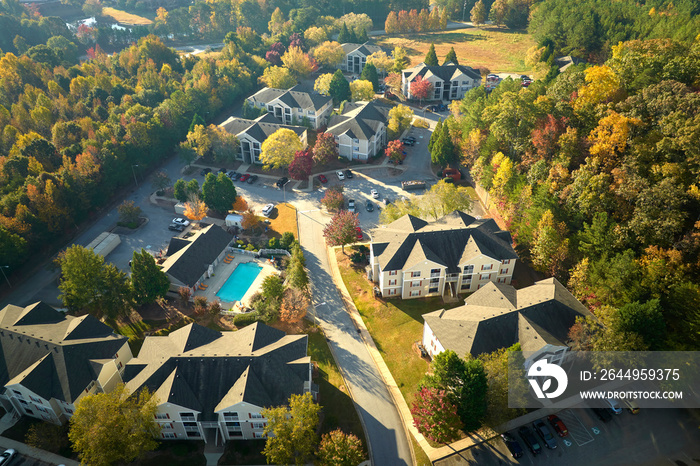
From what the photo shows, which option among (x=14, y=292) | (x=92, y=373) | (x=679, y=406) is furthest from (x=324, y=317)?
(x=14, y=292)

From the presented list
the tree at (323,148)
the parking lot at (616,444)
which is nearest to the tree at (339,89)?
the tree at (323,148)

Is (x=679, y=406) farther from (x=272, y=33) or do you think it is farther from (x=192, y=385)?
(x=272, y=33)

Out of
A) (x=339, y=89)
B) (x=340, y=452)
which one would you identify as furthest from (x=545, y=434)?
(x=339, y=89)

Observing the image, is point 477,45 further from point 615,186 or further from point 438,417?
point 438,417

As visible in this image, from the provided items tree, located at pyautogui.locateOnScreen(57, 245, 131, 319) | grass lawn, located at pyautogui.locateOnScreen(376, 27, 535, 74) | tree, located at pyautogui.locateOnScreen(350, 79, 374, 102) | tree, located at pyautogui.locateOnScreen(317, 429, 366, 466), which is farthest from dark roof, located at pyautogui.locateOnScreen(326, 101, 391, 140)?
tree, located at pyautogui.locateOnScreen(317, 429, 366, 466)

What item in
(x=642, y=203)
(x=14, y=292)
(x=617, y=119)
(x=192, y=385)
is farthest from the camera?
(x=14, y=292)
